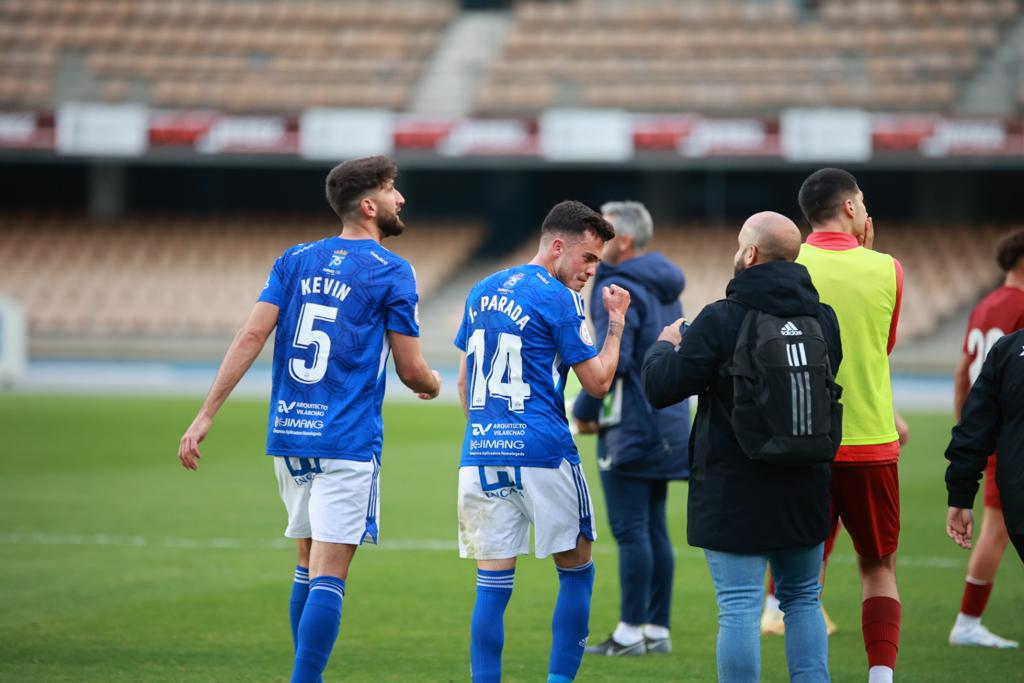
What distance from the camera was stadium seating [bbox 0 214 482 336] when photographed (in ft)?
104

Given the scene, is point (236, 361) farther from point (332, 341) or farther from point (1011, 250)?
point (1011, 250)

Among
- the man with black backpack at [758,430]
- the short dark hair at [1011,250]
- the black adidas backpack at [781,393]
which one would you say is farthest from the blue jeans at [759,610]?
the short dark hair at [1011,250]

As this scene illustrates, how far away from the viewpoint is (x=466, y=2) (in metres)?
38.4

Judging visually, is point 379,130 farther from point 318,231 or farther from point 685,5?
point 685,5

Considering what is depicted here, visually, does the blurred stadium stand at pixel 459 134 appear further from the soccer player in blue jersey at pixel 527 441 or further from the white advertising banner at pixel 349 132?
the soccer player in blue jersey at pixel 527 441

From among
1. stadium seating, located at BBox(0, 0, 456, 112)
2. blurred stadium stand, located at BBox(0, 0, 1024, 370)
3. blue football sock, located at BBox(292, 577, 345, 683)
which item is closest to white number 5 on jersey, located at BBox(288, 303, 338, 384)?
blue football sock, located at BBox(292, 577, 345, 683)

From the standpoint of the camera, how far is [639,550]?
21.9 feet

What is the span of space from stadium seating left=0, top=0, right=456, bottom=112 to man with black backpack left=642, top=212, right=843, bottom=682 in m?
29.4

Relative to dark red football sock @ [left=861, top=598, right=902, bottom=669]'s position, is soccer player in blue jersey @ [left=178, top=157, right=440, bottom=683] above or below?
above

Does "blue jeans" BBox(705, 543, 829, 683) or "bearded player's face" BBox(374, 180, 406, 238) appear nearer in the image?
"blue jeans" BBox(705, 543, 829, 683)

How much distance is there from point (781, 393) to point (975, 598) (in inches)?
120

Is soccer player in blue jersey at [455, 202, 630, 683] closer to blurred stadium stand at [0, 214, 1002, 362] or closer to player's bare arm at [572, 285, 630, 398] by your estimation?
player's bare arm at [572, 285, 630, 398]

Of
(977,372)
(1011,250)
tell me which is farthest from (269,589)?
(1011,250)

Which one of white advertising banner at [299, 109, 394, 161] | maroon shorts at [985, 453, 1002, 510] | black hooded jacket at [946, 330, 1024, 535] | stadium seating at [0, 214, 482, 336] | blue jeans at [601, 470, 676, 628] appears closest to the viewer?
black hooded jacket at [946, 330, 1024, 535]
